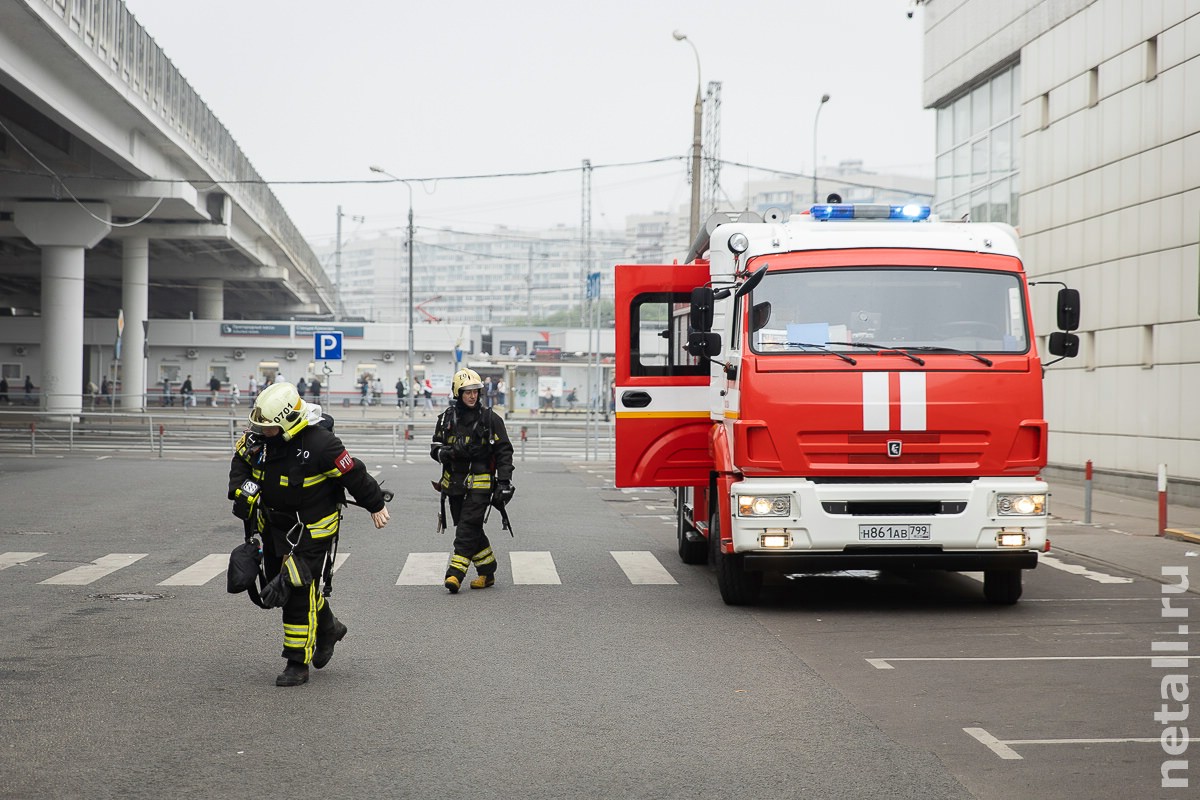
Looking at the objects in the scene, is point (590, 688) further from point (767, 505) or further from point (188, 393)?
point (188, 393)

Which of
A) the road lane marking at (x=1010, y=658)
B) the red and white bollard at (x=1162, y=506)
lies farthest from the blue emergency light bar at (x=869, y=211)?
the red and white bollard at (x=1162, y=506)

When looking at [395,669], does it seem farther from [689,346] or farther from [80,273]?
[80,273]

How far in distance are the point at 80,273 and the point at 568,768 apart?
4181 centimetres

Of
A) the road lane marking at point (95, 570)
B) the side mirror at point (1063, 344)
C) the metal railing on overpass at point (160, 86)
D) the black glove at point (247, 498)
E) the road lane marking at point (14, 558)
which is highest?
the metal railing on overpass at point (160, 86)

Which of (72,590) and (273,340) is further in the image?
(273,340)

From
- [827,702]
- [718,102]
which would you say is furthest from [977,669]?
[718,102]

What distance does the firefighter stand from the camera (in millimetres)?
11883

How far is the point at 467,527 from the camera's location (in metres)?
11.9

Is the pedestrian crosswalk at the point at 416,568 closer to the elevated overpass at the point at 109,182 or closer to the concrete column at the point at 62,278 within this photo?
the elevated overpass at the point at 109,182

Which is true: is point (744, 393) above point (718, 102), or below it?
below

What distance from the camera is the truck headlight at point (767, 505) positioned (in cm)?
1048

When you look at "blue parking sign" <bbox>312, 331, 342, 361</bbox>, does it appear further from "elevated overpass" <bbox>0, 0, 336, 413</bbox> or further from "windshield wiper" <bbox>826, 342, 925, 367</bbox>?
"windshield wiper" <bbox>826, 342, 925, 367</bbox>

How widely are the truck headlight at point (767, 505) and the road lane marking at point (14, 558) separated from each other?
7.42 m

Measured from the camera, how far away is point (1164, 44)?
22.8m
